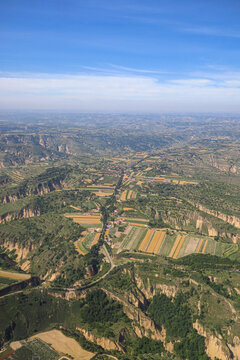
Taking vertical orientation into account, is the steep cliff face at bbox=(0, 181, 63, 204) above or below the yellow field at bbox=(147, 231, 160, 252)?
above

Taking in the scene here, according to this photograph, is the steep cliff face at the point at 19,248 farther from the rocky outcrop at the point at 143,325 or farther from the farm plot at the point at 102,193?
the farm plot at the point at 102,193

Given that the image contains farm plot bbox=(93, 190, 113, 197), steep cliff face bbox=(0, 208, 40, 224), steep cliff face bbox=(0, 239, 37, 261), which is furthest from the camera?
farm plot bbox=(93, 190, 113, 197)

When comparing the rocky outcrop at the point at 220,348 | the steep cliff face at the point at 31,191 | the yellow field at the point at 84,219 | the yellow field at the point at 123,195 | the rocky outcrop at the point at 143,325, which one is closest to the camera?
the rocky outcrop at the point at 220,348

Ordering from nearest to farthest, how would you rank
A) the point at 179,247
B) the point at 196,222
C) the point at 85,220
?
the point at 179,247, the point at 196,222, the point at 85,220

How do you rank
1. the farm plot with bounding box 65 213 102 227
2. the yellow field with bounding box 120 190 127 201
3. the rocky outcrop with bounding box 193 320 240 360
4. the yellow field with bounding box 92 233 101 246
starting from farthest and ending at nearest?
1. the yellow field with bounding box 120 190 127 201
2. the farm plot with bounding box 65 213 102 227
3. the yellow field with bounding box 92 233 101 246
4. the rocky outcrop with bounding box 193 320 240 360

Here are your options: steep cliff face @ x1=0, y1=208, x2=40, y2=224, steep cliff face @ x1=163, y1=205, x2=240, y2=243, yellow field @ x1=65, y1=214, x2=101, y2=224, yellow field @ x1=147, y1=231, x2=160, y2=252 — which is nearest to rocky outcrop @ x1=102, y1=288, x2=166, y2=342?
yellow field @ x1=147, y1=231, x2=160, y2=252

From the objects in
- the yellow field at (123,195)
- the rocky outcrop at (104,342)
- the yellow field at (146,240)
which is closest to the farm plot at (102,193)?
the yellow field at (123,195)

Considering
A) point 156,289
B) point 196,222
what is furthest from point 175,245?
point 156,289

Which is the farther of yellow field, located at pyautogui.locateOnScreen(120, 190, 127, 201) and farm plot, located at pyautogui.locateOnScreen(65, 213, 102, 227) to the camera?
yellow field, located at pyautogui.locateOnScreen(120, 190, 127, 201)

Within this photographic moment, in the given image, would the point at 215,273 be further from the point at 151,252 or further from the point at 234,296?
the point at 151,252

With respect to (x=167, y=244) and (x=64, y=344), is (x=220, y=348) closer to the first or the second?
(x=64, y=344)

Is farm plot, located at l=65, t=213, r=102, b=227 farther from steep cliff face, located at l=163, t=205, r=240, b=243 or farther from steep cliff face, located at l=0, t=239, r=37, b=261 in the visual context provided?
steep cliff face, located at l=163, t=205, r=240, b=243
